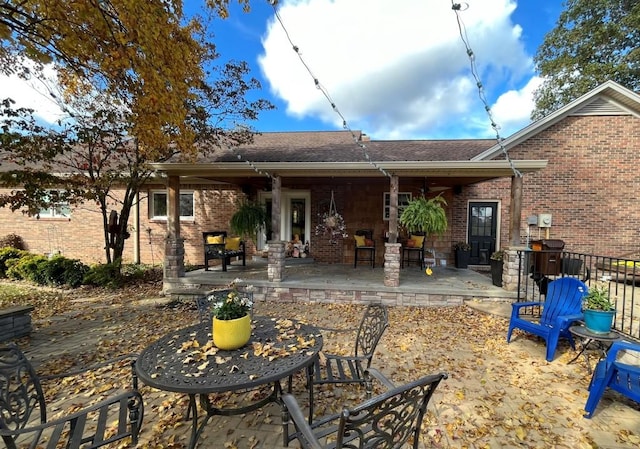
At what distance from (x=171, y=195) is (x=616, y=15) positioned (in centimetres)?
2096

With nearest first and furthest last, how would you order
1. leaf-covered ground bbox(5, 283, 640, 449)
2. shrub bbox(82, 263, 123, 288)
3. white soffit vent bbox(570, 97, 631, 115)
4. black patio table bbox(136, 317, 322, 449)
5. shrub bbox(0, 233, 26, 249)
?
black patio table bbox(136, 317, 322, 449) → leaf-covered ground bbox(5, 283, 640, 449) → shrub bbox(82, 263, 123, 288) → white soffit vent bbox(570, 97, 631, 115) → shrub bbox(0, 233, 26, 249)

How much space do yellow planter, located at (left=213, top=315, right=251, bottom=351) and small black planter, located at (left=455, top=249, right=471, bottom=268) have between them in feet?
24.9

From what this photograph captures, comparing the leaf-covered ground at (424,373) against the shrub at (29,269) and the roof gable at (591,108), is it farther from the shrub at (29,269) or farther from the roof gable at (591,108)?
the roof gable at (591,108)

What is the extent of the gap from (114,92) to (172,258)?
11.2 ft

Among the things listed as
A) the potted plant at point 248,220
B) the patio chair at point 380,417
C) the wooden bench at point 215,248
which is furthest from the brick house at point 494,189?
the patio chair at point 380,417

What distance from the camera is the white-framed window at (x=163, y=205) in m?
9.83

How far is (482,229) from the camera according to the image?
8789 millimetres

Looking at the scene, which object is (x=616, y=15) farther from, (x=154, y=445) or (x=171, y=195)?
(x=154, y=445)

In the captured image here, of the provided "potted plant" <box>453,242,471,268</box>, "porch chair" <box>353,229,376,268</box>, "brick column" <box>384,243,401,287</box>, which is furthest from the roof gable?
"brick column" <box>384,243,401,287</box>

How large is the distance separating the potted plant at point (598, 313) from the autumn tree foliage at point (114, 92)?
6.21 metres

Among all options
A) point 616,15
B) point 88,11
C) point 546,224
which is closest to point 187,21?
point 88,11

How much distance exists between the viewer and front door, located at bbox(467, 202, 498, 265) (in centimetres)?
873

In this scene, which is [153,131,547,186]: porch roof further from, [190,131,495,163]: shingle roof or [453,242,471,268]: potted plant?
[453,242,471,268]: potted plant

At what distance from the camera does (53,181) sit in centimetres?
614
